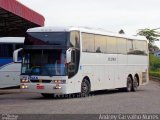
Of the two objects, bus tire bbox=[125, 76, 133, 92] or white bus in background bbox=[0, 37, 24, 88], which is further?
bus tire bbox=[125, 76, 133, 92]

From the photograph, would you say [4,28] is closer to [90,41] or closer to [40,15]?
[40,15]

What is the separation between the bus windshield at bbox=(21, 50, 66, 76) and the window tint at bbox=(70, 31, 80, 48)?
737 millimetres

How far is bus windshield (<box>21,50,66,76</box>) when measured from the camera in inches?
920

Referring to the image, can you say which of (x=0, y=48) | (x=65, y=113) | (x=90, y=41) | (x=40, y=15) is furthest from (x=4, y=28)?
(x=65, y=113)

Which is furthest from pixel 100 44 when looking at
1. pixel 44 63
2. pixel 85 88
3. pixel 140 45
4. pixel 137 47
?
pixel 140 45

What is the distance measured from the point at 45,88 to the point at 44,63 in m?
1.03

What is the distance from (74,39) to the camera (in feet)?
79.3

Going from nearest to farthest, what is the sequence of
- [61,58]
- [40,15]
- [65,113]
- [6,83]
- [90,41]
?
[65,113]
[61,58]
[90,41]
[6,83]
[40,15]

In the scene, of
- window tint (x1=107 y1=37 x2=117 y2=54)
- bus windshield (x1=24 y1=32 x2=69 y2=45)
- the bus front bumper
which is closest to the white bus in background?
window tint (x1=107 y1=37 x2=117 y2=54)

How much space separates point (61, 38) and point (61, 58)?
0.87m

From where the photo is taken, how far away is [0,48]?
29078 mm

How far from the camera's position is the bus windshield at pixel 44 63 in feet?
76.7

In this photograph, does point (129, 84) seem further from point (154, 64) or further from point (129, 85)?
point (154, 64)

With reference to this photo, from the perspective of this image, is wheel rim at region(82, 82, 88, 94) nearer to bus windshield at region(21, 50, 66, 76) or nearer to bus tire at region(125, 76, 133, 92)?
bus windshield at region(21, 50, 66, 76)
